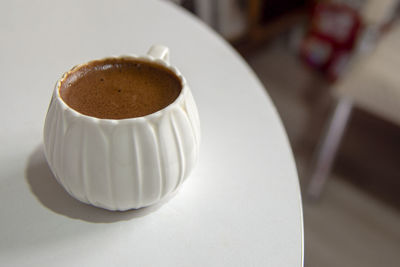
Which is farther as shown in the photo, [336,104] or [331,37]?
[331,37]

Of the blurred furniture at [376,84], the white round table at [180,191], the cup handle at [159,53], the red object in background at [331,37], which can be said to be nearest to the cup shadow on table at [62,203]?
the white round table at [180,191]

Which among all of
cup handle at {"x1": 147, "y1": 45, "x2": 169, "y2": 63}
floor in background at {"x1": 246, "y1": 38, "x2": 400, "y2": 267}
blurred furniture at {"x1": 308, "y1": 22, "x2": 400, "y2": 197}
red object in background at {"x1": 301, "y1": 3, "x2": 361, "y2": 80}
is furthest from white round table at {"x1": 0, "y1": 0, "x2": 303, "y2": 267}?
red object in background at {"x1": 301, "y1": 3, "x2": 361, "y2": 80}

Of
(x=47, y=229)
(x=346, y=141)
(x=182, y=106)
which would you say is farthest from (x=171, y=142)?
(x=346, y=141)

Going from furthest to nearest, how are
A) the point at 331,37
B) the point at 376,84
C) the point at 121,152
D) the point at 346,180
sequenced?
the point at 331,37 → the point at 346,180 → the point at 376,84 → the point at 121,152

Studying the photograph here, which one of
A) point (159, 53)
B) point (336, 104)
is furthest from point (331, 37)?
point (159, 53)

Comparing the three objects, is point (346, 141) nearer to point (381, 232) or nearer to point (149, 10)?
point (381, 232)

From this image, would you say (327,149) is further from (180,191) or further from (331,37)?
(180,191)

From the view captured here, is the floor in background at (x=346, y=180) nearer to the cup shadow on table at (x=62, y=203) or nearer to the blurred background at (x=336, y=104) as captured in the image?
the blurred background at (x=336, y=104)
